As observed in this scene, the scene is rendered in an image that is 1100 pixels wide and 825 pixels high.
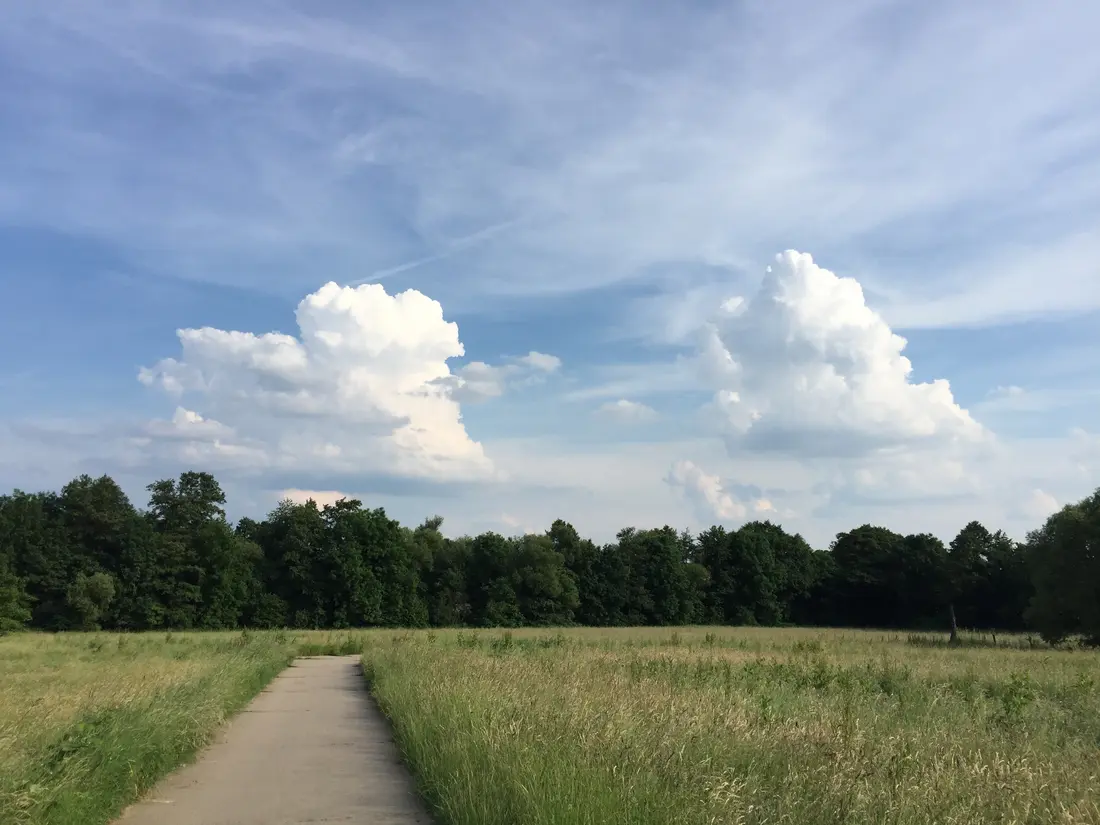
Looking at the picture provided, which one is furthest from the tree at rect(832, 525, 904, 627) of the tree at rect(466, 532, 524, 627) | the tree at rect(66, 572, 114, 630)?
the tree at rect(66, 572, 114, 630)

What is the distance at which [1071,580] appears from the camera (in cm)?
4603

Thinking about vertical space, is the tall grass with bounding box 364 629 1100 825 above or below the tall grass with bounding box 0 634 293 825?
above

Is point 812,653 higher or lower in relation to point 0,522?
lower

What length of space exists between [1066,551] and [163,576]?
228 ft

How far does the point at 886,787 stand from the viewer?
664 centimetres

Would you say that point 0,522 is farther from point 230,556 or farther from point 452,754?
point 452,754

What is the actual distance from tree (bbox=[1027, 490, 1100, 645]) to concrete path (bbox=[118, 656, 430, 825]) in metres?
42.7

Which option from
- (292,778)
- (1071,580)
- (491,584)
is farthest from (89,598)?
(1071,580)

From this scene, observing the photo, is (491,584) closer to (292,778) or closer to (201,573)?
(201,573)

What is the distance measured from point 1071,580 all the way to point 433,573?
61019 millimetres

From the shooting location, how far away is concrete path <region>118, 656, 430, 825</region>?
839 cm

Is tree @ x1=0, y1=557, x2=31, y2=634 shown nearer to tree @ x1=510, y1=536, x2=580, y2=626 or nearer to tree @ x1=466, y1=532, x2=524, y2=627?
tree @ x1=466, y1=532, x2=524, y2=627

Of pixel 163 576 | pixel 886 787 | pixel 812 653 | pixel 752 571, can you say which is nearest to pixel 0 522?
pixel 163 576

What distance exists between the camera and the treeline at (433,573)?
2820 inches
